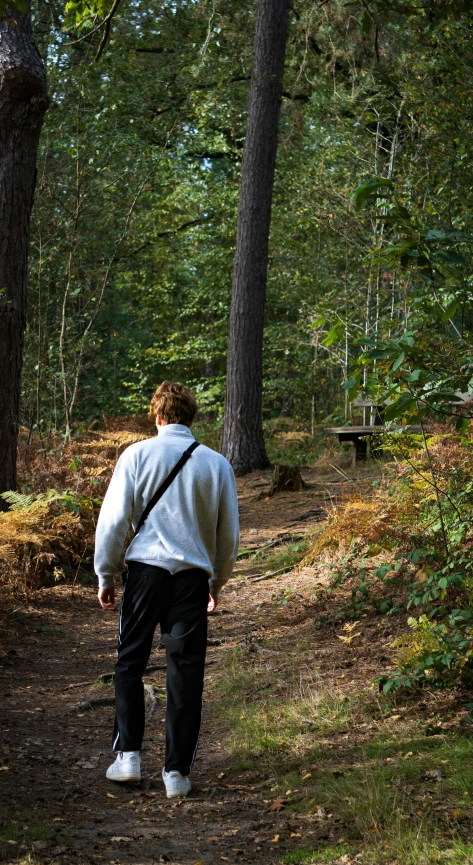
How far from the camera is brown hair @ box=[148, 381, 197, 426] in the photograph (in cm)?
448

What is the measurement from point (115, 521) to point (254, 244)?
32.5ft

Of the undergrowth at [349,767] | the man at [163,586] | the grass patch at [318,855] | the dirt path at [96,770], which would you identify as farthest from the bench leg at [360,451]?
the grass patch at [318,855]

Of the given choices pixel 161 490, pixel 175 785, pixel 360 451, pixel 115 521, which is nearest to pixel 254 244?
pixel 360 451

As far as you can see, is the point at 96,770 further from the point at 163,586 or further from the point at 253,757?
the point at 163,586

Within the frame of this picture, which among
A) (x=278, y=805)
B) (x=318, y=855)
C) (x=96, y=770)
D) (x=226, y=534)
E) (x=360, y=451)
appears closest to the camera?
(x=318, y=855)

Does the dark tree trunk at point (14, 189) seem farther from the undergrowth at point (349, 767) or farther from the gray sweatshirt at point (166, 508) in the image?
the gray sweatshirt at point (166, 508)

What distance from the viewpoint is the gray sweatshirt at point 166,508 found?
13.9 feet

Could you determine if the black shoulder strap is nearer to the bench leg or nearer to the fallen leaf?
the fallen leaf

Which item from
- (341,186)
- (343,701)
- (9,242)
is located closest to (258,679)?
(343,701)

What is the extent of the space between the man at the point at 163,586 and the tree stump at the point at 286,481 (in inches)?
293

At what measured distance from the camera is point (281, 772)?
428 centimetres

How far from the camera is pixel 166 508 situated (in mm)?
4262

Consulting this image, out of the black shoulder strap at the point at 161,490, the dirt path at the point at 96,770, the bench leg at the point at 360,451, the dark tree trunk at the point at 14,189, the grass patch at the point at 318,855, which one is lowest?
the dirt path at the point at 96,770

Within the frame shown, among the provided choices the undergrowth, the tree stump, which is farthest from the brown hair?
the tree stump
